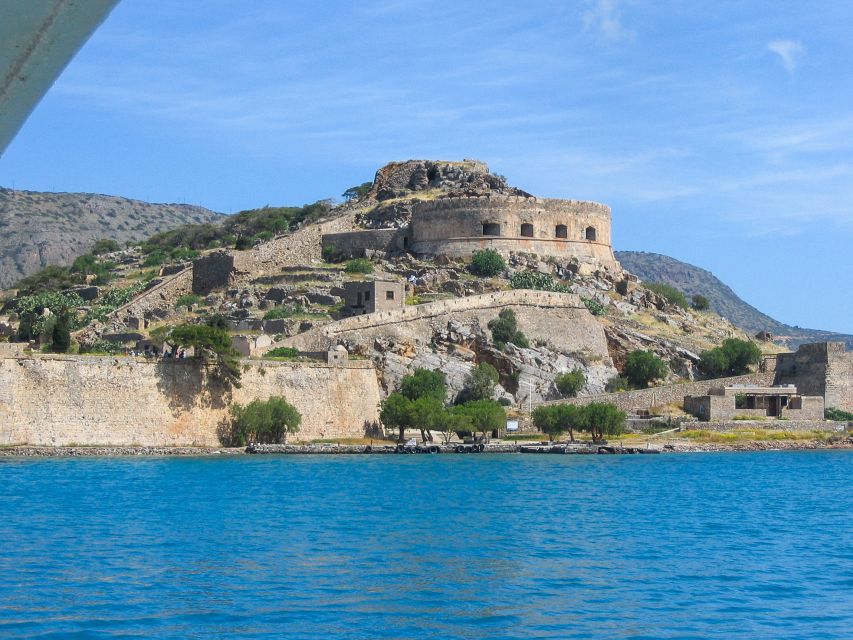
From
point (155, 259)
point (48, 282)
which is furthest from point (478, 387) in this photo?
point (48, 282)

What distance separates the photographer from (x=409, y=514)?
79.8 feet

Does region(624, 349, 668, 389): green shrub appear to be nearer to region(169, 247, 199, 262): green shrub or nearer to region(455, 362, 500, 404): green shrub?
region(455, 362, 500, 404): green shrub

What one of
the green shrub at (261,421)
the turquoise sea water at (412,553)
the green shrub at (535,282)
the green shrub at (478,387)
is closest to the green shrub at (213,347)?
Answer: the green shrub at (261,421)

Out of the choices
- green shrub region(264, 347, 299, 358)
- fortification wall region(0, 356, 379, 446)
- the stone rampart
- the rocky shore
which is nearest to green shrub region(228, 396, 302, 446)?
fortification wall region(0, 356, 379, 446)

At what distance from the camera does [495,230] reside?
2120 inches

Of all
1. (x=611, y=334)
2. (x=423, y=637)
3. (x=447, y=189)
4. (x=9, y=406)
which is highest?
(x=447, y=189)

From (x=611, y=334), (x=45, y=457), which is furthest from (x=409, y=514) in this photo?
(x=611, y=334)

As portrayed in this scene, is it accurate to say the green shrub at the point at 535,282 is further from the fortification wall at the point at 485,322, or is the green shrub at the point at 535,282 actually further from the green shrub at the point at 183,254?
the green shrub at the point at 183,254

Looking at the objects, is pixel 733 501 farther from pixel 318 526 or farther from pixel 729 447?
pixel 729 447

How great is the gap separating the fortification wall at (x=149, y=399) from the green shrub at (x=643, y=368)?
10296mm

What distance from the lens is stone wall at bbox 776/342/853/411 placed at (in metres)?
47.2

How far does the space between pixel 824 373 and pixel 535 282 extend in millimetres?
11566

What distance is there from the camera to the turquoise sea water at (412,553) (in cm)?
1352

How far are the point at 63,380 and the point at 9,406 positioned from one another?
5.50ft
